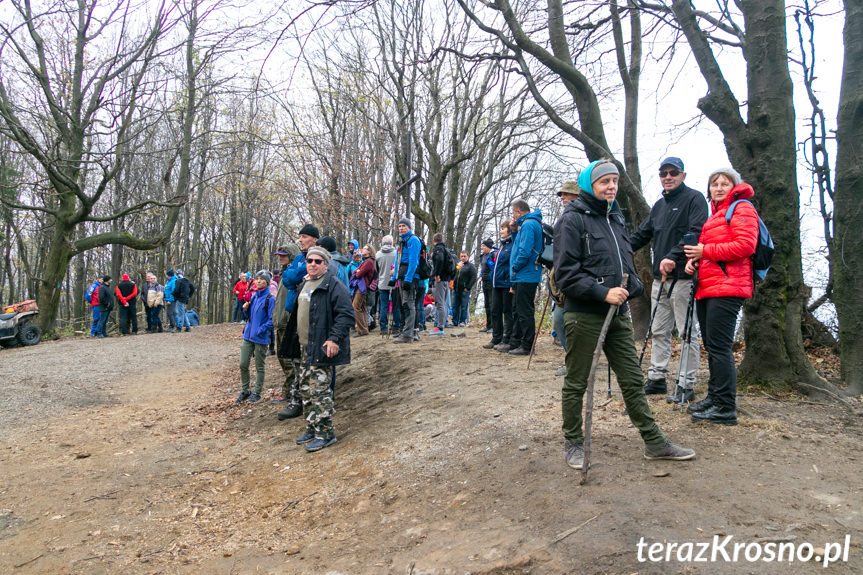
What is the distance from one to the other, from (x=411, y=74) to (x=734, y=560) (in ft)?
60.7

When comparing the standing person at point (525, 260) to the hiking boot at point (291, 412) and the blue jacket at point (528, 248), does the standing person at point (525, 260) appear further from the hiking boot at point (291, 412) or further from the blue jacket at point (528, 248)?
the hiking boot at point (291, 412)

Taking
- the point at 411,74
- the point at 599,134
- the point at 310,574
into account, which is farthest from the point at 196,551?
the point at 411,74

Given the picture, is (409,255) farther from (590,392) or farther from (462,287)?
(590,392)

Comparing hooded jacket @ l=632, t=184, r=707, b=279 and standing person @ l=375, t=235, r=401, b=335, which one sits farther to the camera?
standing person @ l=375, t=235, r=401, b=335

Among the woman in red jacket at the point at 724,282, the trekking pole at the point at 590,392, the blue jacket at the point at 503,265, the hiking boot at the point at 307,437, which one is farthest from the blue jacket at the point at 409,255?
the trekking pole at the point at 590,392

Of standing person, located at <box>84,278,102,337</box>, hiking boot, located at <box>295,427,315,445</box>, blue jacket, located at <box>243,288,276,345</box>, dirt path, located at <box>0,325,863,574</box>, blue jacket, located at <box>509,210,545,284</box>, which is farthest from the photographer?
standing person, located at <box>84,278,102,337</box>

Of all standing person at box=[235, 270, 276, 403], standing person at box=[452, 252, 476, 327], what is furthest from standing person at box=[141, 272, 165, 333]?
standing person at box=[235, 270, 276, 403]

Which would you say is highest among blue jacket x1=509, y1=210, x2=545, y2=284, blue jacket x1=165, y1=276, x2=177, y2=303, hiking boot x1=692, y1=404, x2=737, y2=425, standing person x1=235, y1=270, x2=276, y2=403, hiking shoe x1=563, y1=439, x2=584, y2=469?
blue jacket x1=509, y1=210, x2=545, y2=284

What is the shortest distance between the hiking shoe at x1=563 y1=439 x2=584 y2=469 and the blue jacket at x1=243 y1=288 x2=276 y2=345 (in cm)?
545

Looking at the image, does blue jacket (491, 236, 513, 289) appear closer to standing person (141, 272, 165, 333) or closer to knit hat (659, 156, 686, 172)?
knit hat (659, 156, 686, 172)

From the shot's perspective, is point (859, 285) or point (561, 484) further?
point (859, 285)

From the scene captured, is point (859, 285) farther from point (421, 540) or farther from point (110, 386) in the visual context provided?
point (110, 386)

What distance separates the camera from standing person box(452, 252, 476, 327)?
47.3 ft

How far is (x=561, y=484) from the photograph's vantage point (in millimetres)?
3609
